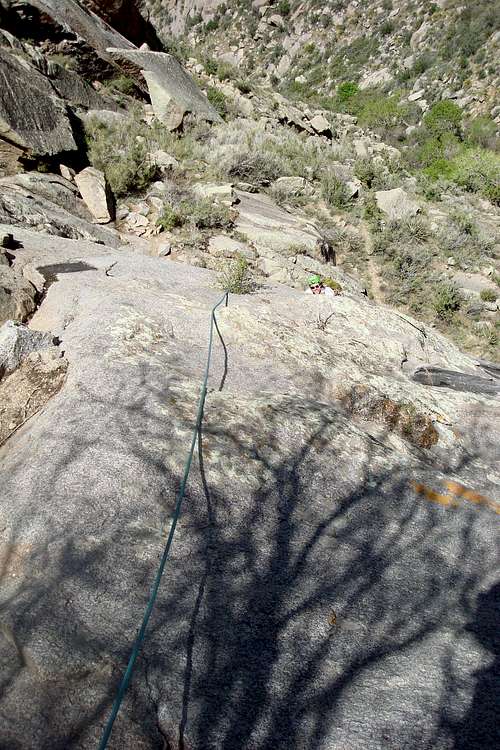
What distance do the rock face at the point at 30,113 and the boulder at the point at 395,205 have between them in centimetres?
904

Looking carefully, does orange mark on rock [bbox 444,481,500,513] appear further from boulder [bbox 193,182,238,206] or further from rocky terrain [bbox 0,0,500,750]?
boulder [bbox 193,182,238,206]

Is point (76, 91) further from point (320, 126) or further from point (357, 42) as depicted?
point (357, 42)

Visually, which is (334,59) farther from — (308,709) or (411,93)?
(308,709)

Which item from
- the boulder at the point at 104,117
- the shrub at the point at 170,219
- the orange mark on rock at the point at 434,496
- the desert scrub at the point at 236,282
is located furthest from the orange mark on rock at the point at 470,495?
the boulder at the point at 104,117

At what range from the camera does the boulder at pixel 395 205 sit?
42.2 ft

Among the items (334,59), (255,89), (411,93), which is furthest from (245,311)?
(334,59)

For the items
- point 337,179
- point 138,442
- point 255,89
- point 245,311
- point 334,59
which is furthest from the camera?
point 334,59

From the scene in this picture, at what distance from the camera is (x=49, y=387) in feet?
10.3

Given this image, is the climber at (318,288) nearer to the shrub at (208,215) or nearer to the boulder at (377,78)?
the shrub at (208,215)

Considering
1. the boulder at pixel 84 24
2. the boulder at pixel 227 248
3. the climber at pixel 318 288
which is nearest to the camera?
the climber at pixel 318 288

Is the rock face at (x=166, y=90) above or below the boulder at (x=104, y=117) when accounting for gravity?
above

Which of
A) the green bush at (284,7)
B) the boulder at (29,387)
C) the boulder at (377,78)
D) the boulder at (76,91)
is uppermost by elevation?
the green bush at (284,7)

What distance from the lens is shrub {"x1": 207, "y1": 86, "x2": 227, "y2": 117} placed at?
615 inches

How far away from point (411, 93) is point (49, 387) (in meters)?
40.5
